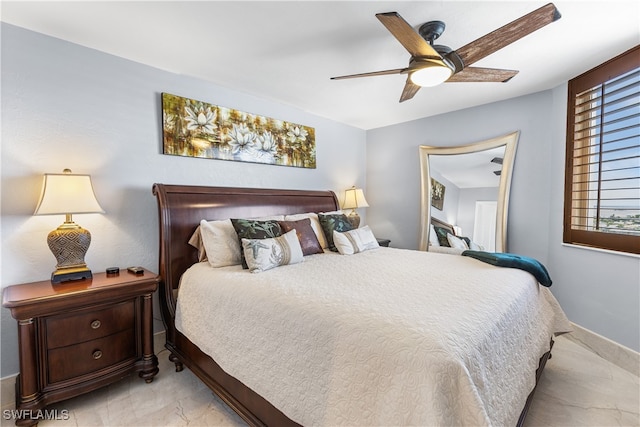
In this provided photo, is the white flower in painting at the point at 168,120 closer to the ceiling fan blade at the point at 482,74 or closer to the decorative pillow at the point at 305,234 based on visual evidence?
the decorative pillow at the point at 305,234

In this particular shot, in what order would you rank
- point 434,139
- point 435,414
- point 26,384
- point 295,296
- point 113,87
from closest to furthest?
point 435,414, point 295,296, point 26,384, point 113,87, point 434,139

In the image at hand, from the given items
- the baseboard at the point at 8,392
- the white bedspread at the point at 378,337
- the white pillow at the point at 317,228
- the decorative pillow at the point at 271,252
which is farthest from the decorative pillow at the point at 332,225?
the baseboard at the point at 8,392

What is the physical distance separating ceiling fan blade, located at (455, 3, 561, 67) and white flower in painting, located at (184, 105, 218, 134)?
2.17 meters

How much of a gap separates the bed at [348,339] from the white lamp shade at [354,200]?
1728 mm

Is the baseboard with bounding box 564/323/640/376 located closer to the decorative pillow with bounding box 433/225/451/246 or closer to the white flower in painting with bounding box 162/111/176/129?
the decorative pillow with bounding box 433/225/451/246

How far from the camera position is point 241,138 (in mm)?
3004

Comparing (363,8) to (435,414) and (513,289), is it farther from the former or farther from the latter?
(435,414)

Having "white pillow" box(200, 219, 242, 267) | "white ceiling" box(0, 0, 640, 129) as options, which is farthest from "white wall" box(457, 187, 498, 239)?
"white pillow" box(200, 219, 242, 267)

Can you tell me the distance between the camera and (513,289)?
64.6 inches

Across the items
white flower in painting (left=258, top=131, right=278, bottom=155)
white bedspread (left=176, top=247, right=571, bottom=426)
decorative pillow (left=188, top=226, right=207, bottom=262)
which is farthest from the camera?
white flower in painting (left=258, top=131, right=278, bottom=155)

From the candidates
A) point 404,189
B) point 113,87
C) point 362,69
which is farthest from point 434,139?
point 113,87

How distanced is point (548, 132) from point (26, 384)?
4.65 meters

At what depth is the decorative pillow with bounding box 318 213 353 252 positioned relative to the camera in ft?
9.43

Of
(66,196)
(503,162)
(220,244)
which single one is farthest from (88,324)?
(503,162)
